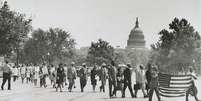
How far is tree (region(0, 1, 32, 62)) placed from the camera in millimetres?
47438

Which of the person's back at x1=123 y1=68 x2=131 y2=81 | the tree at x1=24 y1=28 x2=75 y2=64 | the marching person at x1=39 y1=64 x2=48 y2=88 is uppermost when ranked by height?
the tree at x1=24 y1=28 x2=75 y2=64

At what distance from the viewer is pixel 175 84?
58.3 ft

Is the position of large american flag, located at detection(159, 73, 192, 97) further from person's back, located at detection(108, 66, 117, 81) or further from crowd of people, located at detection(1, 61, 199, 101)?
person's back, located at detection(108, 66, 117, 81)

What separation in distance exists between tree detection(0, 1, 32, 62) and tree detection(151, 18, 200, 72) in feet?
57.5

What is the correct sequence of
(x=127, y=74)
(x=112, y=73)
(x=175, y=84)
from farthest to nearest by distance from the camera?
(x=112, y=73) → (x=127, y=74) → (x=175, y=84)

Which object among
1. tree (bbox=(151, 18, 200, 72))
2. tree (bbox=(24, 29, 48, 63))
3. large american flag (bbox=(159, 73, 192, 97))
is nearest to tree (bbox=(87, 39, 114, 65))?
tree (bbox=(24, 29, 48, 63))

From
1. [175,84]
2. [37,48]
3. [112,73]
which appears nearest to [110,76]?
[112,73]

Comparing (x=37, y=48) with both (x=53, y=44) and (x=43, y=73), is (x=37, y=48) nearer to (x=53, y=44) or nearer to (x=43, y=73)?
(x=53, y=44)

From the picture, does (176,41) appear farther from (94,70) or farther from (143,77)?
(143,77)

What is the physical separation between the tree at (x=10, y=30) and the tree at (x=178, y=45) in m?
17.5

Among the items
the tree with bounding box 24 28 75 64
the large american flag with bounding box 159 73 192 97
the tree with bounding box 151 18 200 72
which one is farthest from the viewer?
the tree with bounding box 24 28 75 64

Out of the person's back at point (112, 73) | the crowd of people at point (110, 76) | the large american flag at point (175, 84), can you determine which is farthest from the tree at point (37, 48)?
the large american flag at point (175, 84)

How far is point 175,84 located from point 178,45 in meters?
56.4

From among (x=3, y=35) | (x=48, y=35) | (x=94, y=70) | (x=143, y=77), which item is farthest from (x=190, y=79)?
(x=48, y=35)
